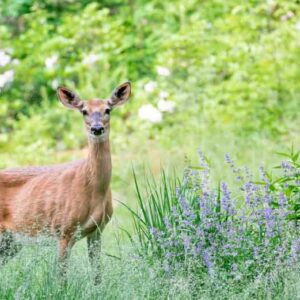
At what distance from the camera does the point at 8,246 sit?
7.08 metres

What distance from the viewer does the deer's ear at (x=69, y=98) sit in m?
7.32

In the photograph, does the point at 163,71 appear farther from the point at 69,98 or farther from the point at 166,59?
the point at 69,98

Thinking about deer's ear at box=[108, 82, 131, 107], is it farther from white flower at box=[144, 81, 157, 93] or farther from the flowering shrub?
white flower at box=[144, 81, 157, 93]

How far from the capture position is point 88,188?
277 inches

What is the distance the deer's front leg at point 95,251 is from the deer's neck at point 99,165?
0.33m

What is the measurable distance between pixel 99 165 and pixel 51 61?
21.5ft

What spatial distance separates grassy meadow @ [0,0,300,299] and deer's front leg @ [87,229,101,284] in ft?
0.18

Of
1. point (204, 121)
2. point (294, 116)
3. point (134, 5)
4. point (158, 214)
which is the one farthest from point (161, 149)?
point (158, 214)

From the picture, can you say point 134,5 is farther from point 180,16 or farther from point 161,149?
point 161,149

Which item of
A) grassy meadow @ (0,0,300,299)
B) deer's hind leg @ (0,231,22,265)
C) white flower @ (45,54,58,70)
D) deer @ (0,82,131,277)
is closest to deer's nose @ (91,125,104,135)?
deer @ (0,82,131,277)

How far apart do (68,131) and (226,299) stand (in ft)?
25.0

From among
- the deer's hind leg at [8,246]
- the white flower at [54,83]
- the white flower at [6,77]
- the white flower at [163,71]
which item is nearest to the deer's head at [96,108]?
the deer's hind leg at [8,246]

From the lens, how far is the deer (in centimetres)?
691

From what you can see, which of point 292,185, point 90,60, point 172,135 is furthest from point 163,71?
point 292,185
